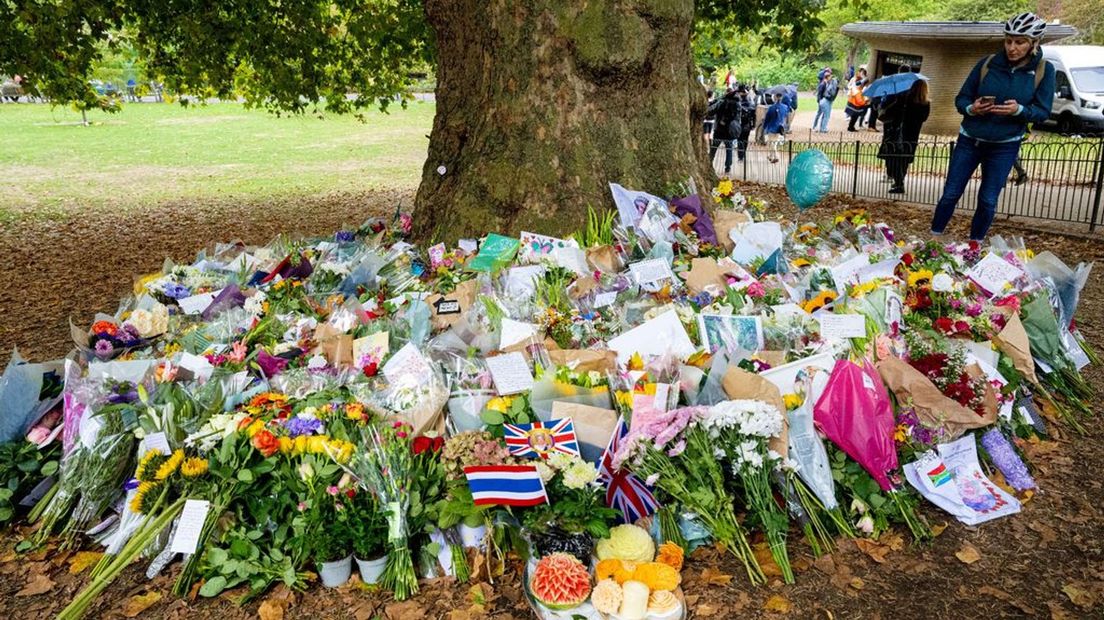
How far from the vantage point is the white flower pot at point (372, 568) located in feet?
8.14

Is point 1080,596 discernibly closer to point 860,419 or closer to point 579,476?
point 860,419

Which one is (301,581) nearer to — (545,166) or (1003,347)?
(545,166)

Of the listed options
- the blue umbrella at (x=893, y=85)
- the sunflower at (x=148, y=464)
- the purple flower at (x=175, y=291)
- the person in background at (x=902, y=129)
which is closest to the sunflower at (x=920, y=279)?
the sunflower at (x=148, y=464)

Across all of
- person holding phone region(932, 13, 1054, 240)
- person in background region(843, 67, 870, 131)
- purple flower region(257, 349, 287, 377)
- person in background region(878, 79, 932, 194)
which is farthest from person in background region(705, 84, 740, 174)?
purple flower region(257, 349, 287, 377)

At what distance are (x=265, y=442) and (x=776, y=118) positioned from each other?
570 inches

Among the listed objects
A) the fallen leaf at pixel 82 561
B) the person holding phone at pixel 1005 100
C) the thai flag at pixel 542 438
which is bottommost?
the fallen leaf at pixel 82 561

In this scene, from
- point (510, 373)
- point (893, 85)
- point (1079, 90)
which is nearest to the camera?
point (510, 373)

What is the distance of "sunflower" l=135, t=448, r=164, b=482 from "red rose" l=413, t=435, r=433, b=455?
911mm

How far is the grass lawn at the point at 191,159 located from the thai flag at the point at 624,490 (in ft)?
29.9

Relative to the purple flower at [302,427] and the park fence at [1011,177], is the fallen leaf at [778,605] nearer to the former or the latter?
the purple flower at [302,427]

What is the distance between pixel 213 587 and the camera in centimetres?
247

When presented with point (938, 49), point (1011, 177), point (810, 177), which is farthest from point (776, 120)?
point (810, 177)

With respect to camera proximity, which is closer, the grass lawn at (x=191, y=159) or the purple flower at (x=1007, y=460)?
the purple flower at (x=1007, y=460)

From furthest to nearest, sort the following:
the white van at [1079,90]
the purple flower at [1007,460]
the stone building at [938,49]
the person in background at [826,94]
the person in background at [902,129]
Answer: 1. the person in background at [826,94]
2. the stone building at [938,49]
3. the white van at [1079,90]
4. the person in background at [902,129]
5. the purple flower at [1007,460]
